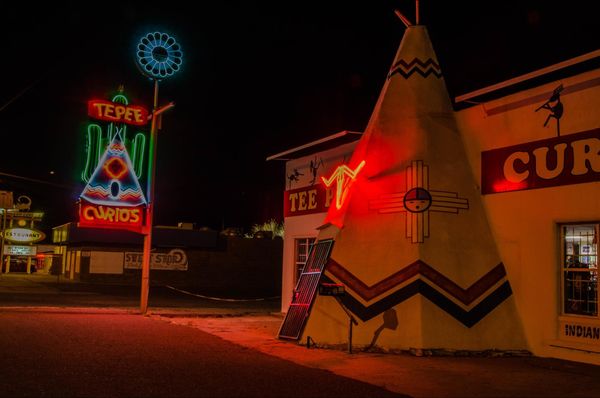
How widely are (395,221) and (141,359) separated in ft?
18.4

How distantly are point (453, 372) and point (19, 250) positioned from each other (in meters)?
57.6

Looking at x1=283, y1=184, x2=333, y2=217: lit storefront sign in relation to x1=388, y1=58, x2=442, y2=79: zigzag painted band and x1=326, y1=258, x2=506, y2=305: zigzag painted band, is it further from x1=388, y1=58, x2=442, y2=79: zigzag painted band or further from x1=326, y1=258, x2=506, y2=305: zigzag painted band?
x1=326, y1=258, x2=506, y2=305: zigzag painted band

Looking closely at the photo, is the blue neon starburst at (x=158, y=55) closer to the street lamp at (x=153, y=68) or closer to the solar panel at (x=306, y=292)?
the street lamp at (x=153, y=68)

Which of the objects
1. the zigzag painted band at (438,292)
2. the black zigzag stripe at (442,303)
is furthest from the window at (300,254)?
the black zigzag stripe at (442,303)

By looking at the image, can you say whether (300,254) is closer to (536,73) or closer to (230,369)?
(536,73)

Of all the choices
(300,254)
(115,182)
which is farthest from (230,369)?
(115,182)

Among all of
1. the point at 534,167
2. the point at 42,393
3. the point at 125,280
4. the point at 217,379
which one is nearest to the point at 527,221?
the point at 534,167

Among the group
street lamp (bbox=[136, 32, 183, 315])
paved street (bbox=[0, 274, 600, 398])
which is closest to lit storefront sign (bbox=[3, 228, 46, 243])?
street lamp (bbox=[136, 32, 183, 315])

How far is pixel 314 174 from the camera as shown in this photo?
2002 centimetres

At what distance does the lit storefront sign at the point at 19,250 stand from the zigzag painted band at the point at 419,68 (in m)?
54.5

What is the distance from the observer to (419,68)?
13781mm

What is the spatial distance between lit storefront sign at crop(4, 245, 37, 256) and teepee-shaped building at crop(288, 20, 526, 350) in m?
53.2

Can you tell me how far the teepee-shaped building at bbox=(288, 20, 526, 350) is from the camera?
1224 centimetres

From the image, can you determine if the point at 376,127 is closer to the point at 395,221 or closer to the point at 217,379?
the point at 395,221
